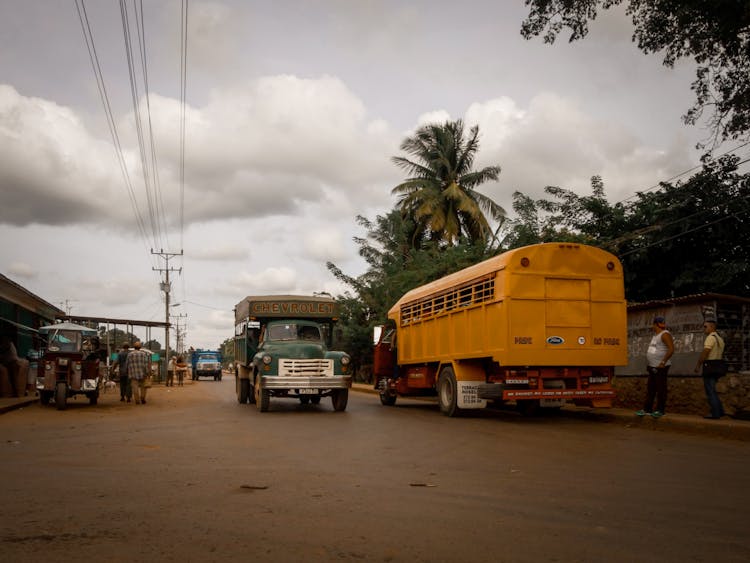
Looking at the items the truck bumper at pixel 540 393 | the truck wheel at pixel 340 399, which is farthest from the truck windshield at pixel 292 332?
the truck bumper at pixel 540 393

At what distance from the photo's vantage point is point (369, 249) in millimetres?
38625

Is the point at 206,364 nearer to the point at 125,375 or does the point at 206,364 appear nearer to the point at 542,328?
the point at 125,375

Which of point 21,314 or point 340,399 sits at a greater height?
point 21,314

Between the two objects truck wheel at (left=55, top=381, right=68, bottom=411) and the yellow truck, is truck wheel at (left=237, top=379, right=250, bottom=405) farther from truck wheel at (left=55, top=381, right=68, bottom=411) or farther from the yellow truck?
the yellow truck

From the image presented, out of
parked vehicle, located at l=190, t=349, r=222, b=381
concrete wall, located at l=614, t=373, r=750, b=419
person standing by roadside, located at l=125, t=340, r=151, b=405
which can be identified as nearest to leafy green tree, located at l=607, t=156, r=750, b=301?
concrete wall, located at l=614, t=373, r=750, b=419

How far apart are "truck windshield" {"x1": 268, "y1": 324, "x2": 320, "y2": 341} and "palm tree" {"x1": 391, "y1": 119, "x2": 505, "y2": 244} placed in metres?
18.3

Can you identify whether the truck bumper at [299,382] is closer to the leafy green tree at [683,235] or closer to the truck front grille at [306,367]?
the truck front grille at [306,367]

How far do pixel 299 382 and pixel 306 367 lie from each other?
41 cm

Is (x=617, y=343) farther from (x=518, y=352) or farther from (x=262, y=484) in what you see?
(x=262, y=484)

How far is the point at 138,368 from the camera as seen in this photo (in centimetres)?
2073

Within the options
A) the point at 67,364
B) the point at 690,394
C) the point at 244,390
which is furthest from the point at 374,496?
the point at 244,390

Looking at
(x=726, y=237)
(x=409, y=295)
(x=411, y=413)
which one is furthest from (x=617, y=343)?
(x=726, y=237)

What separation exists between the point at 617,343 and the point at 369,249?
2510 centimetres

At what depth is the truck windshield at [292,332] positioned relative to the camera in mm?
18250
